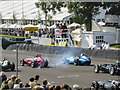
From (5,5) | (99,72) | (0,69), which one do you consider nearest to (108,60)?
(99,72)

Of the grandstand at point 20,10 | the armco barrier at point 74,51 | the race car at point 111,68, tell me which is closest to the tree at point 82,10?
the armco barrier at point 74,51

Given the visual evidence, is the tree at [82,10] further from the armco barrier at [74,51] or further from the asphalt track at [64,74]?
the asphalt track at [64,74]

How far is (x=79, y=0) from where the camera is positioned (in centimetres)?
3775

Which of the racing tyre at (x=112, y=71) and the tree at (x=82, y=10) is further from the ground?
the tree at (x=82, y=10)

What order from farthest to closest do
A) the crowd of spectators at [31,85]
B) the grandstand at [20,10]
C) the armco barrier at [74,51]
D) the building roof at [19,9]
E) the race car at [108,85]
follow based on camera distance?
the building roof at [19,9], the grandstand at [20,10], the armco barrier at [74,51], the race car at [108,85], the crowd of spectators at [31,85]

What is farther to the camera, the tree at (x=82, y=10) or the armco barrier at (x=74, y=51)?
the tree at (x=82, y=10)

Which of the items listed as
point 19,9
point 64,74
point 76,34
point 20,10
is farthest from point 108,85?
point 19,9

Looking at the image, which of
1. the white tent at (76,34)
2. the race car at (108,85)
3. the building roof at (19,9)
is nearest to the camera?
the race car at (108,85)

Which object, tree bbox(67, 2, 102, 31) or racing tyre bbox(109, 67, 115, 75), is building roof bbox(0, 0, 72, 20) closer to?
tree bbox(67, 2, 102, 31)

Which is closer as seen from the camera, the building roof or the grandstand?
the grandstand

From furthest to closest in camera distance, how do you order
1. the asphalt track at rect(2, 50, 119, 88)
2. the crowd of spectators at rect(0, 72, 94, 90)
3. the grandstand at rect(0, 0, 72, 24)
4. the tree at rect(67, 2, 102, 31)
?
the grandstand at rect(0, 0, 72, 24) → the tree at rect(67, 2, 102, 31) → the asphalt track at rect(2, 50, 119, 88) → the crowd of spectators at rect(0, 72, 94, 90)

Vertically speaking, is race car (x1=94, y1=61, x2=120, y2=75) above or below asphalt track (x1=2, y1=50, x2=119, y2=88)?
above

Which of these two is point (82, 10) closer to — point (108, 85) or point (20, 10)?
point (108, 85)

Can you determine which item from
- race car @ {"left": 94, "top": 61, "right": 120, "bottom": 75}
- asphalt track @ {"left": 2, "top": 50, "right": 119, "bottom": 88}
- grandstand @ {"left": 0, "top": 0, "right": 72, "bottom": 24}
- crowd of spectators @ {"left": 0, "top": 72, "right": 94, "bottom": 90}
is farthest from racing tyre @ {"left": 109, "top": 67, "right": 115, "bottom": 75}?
grandstand @ {"left": 0, "top": 0, "right": 72, "bottom": 24}
